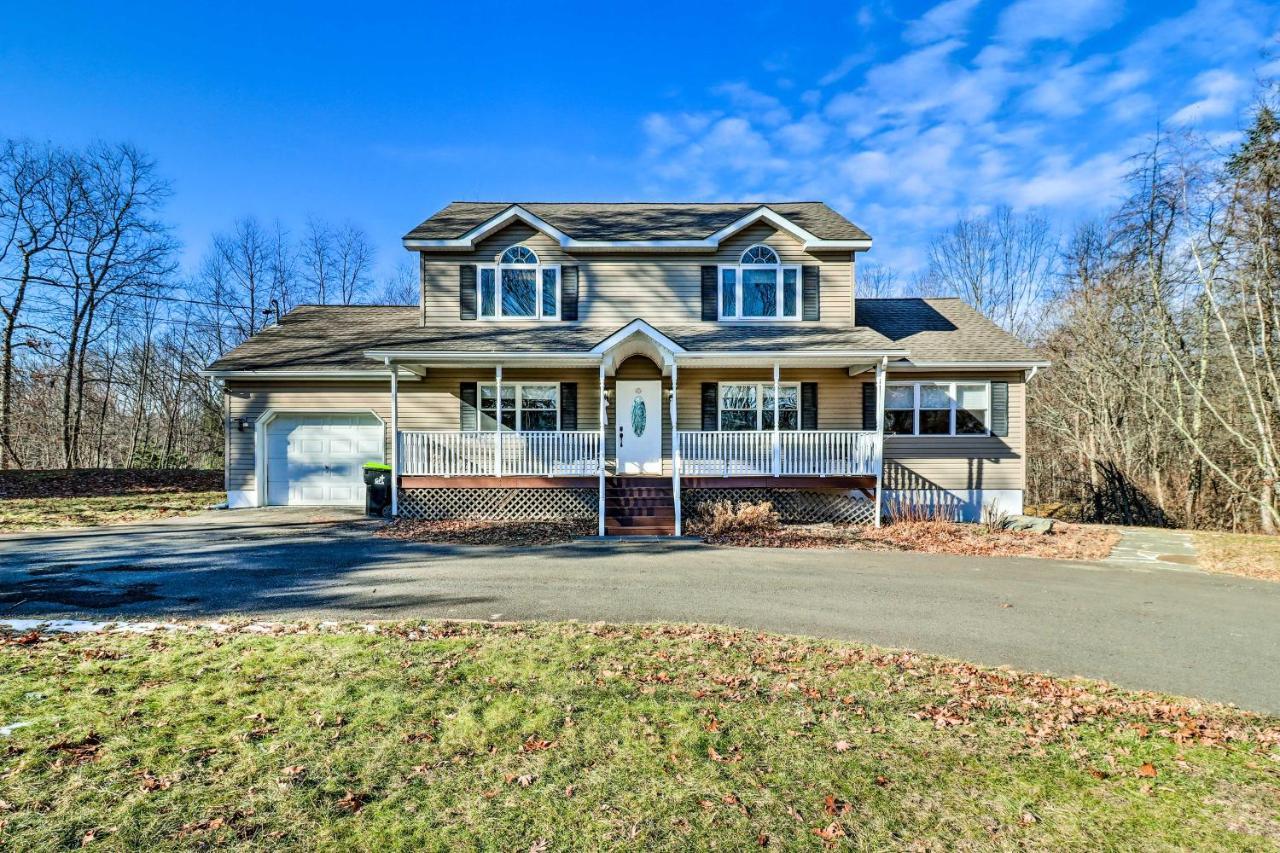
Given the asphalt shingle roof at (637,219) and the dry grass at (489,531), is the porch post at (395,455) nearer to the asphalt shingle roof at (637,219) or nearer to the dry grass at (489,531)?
the dry grass at (489,531)

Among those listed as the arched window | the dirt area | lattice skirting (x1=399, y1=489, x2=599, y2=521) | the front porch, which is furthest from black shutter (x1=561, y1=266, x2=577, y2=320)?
the dirt area

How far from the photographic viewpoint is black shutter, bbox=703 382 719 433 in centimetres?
1498

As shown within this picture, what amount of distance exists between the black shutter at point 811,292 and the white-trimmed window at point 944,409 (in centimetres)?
262

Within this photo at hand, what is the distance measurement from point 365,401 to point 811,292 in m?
11.7

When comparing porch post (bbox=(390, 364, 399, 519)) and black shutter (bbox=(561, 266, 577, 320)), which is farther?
black shutter (bbox=(561, 266, 577, 320))

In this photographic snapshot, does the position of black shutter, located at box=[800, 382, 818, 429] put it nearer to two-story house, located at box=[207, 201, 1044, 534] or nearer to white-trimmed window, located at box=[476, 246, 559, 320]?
two-story house, located at box=[207, 201, 1044, 534]

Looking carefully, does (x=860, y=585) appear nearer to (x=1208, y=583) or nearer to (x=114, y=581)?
(x=1208, y=583)

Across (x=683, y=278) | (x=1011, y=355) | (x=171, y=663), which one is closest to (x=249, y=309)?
(x=683, y=278)

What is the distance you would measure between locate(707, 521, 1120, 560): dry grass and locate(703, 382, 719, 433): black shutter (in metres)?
3.24

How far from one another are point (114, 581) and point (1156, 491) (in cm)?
2346

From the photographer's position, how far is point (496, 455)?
1323 cm

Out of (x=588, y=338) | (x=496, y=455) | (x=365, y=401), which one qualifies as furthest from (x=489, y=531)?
(x=365, y=401)

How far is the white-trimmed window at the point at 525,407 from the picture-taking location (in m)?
15.0

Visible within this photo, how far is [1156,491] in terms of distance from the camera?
1705cm
